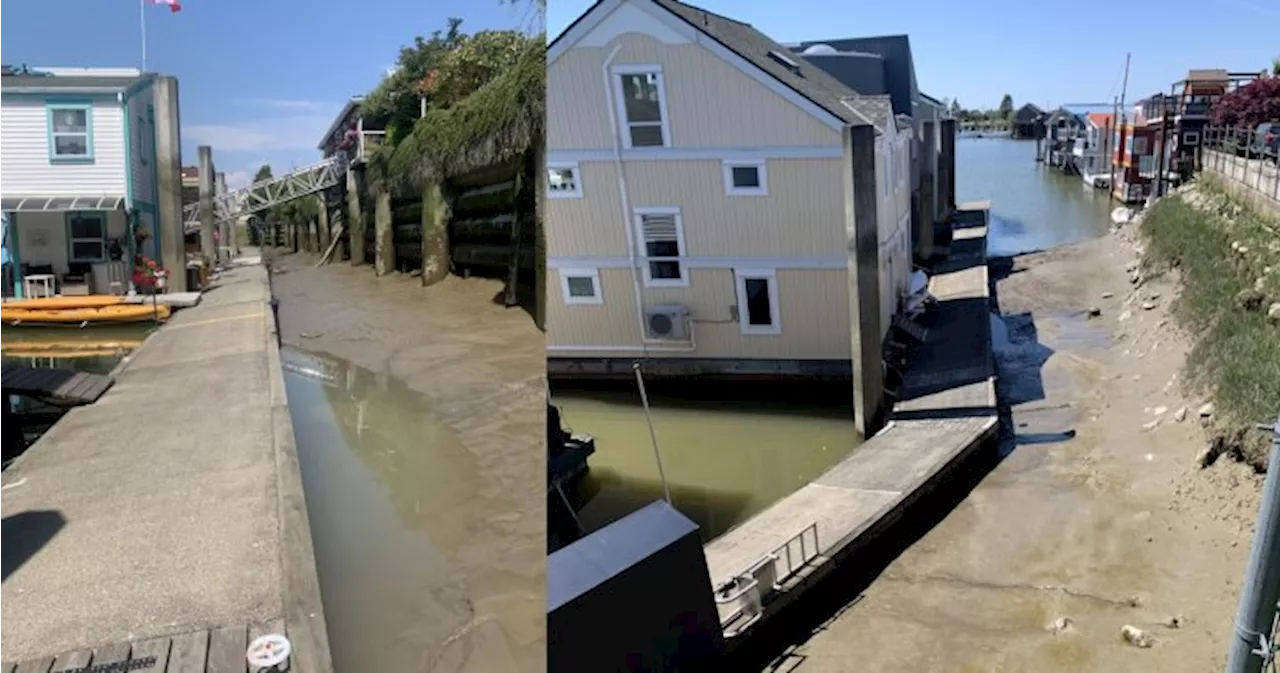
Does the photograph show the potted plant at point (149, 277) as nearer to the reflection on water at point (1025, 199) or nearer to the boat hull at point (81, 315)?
the boat hull at point (81, 315)

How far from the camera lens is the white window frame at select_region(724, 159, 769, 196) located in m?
7.09

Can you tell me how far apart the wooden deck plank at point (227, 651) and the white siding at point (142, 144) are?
939 millimetres

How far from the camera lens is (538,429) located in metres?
1.03

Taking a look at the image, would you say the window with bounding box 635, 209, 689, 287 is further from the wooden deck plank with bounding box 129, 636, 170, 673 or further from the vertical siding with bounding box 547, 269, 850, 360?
the wooden deck plank with bounding box 129, 636, 170, 673

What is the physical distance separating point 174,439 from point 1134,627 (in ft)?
11.6

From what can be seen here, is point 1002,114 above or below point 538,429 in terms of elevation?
above

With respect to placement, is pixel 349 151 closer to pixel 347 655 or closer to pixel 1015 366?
pixel 347 655

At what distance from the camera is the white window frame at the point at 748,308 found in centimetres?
741

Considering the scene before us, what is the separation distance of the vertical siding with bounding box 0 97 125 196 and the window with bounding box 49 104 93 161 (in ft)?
0.04

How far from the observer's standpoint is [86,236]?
7.30ft

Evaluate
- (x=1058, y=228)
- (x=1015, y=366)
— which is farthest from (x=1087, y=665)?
(x=1058, y=228)

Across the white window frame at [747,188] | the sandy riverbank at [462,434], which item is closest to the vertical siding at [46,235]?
the sandy riverbank at [462,434]

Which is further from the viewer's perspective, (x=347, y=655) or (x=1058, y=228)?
(x=1058, y=228)

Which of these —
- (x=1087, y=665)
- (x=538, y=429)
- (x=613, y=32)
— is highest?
(x=613, y=32)
